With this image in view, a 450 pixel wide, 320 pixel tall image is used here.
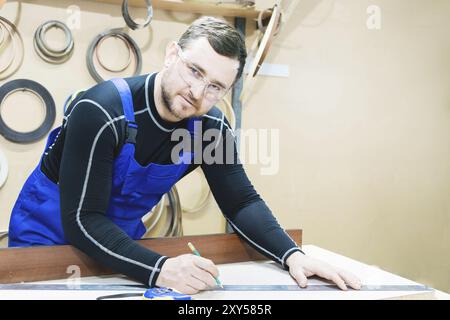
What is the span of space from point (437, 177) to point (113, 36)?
204 centimetres

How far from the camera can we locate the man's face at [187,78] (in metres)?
1.12

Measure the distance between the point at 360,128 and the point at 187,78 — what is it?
5.38 ft

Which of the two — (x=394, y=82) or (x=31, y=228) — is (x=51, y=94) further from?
(x=394, y=82)

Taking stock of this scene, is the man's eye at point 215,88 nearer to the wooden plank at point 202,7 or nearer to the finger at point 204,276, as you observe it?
the finger at point 204,276

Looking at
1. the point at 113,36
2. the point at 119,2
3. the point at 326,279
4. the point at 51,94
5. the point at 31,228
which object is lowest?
the point at 326,279

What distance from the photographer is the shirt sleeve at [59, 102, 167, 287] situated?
1005mm

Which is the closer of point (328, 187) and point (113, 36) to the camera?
point (113, 36)

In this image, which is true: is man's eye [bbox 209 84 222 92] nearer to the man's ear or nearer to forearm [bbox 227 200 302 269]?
the man's ear

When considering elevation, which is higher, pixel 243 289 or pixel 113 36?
pixel 113 36

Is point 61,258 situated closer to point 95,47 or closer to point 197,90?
point 197,90

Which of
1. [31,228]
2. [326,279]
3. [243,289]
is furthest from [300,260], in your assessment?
[31,228]

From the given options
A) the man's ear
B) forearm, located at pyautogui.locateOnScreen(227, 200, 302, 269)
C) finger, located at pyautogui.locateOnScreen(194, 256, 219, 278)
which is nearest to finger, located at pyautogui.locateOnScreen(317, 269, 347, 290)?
forearm, located at pyautogui.locateOnScreen(227, 200, 302, 269)

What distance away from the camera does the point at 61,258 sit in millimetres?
1060

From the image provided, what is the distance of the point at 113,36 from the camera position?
199cm
